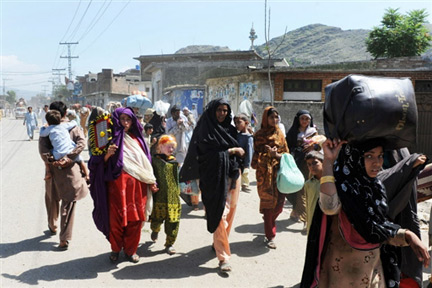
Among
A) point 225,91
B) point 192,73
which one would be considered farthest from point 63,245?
point 192,73

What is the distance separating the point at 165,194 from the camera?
4.94 meters

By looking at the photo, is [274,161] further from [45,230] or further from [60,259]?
[45,230]

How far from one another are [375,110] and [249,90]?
1390cm

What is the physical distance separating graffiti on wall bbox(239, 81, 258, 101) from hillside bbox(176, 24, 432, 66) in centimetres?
5708

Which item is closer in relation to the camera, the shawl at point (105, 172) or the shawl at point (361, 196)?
the shawl at point (361, 196)

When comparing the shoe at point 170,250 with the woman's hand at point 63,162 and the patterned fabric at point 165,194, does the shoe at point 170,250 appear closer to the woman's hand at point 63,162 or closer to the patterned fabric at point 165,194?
the patterned fabric at point 165,194

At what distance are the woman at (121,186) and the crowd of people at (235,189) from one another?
1 centimetres

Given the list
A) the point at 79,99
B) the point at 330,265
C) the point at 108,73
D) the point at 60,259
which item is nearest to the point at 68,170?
the point at 60,259

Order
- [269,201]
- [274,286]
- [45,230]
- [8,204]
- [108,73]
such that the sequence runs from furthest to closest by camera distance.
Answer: [108,73] → [8,204] → [45,230] → [269,201] → [274,286]

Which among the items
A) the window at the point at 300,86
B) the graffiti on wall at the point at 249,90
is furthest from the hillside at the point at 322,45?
the window at the point at 300,86

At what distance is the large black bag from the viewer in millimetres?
2100

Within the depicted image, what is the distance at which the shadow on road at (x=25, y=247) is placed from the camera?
5.00 m

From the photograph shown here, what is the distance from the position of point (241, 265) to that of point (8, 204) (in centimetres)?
494

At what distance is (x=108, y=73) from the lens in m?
46.9
